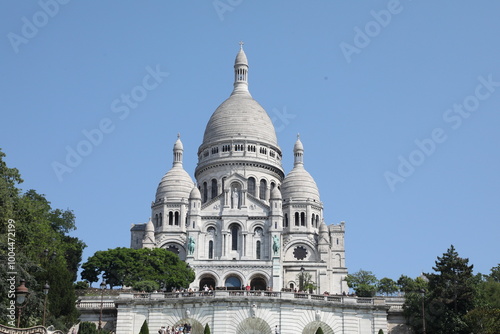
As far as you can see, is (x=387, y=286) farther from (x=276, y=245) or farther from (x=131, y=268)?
(x=131, y=268)

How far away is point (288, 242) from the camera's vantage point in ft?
332

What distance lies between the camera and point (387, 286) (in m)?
89.8

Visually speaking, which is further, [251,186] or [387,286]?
[251,186]

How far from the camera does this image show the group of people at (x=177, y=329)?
160ft

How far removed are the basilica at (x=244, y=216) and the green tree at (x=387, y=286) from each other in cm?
665

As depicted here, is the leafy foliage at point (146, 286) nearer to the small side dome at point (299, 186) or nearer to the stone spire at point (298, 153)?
the small side dome at point (299, 186)

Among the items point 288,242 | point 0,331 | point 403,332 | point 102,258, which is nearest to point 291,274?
point 288,242

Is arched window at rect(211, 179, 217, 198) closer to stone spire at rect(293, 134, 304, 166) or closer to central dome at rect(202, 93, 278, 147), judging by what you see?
central dome at rect(202, 93, 278, 147)

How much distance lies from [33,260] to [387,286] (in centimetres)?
4536

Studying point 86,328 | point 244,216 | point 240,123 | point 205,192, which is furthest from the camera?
point 240,123

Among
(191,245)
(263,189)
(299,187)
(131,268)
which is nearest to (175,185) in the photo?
(263,189)

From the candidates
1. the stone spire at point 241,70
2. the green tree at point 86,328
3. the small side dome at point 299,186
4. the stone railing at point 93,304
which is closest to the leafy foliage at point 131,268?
the stone railing at point 93,304

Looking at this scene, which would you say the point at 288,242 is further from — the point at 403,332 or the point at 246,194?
the point at 403,332

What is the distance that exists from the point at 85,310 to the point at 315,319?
48.8 feet
